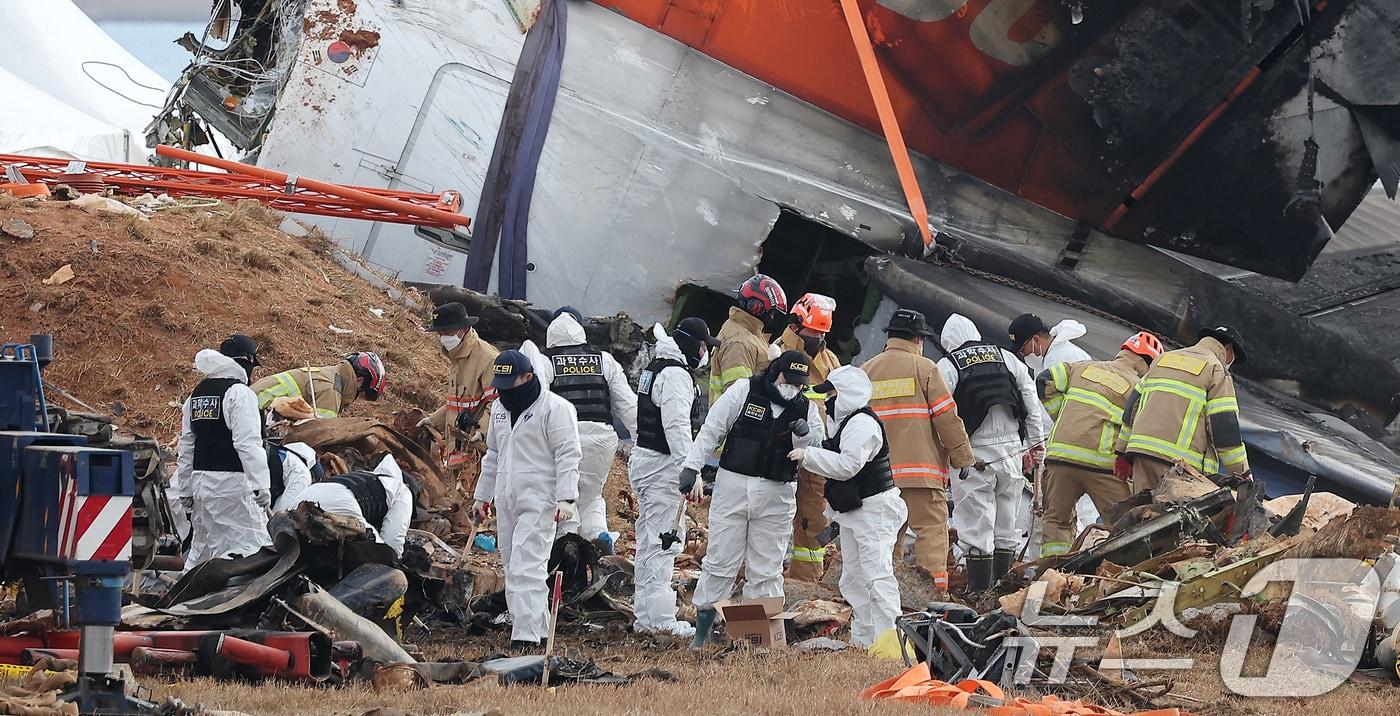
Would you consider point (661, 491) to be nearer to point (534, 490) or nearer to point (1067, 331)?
point (534, 490)

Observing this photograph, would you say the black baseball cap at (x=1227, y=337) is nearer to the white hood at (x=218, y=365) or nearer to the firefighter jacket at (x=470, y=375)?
the firefighter jacket at (x=470, y=375)

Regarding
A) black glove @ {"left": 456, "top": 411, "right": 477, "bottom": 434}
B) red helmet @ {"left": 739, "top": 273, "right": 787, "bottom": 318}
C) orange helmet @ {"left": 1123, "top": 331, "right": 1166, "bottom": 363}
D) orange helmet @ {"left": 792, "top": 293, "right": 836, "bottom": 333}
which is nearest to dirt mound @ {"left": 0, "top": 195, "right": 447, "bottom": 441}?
black glove @ {"left": 456, "top": 411, "right": 477, "bottom": 434}

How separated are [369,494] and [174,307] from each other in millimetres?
5341

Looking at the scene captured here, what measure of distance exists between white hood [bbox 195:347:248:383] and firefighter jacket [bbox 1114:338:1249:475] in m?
5.32

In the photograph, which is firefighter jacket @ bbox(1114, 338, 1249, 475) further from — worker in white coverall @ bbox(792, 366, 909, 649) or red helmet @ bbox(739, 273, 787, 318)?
red helmet @ bbox(739, 273, 787, 318)

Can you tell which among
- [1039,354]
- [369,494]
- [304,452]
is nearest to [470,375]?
[304,452]

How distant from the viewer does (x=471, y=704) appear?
5723 millimetres

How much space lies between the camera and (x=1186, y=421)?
9398mm

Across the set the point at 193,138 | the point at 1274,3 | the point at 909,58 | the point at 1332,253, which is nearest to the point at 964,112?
the point at 909,58

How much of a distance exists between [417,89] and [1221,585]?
907cm

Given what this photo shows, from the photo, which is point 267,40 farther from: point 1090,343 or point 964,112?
point 1090,343

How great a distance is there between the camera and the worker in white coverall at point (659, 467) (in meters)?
8.84

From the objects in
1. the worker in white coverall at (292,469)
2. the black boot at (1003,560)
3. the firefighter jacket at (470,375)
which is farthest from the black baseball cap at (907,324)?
the worker in white coverall at (292,469)

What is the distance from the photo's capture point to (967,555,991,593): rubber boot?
9789mm
